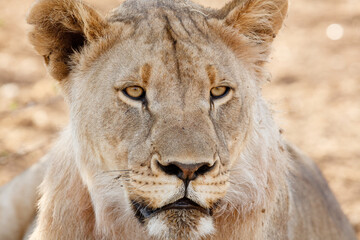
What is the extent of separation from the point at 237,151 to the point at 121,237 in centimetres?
70

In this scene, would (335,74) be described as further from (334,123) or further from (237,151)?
(237,151)

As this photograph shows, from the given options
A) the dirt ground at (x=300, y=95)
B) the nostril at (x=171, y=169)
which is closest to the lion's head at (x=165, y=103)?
the nostril at (x=171, y=169)

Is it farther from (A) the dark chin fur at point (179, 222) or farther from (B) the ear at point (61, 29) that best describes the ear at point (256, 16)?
(A) the dark chin fur at point (179, 222)

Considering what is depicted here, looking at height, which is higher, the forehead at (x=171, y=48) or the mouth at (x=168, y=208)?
the forehead at (x=171, y=48)

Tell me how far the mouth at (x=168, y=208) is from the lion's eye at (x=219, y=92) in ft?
1.76

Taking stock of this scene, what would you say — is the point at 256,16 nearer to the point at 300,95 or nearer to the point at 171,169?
the point at 171,169

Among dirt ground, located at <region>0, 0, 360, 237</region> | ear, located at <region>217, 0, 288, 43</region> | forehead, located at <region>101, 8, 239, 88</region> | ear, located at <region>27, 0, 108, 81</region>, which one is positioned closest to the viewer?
forehead, located at <region>101, 8, 239, 88</region>

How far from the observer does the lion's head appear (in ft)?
8.96

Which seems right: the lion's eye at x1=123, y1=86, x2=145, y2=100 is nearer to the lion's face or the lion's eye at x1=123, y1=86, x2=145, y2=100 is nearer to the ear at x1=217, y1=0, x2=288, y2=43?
the lion's face

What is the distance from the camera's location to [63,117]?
647 cm

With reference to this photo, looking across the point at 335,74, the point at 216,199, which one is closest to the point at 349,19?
the point at 335,74

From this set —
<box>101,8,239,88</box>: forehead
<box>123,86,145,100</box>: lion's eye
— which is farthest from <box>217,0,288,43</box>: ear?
<box>123,86,145,100</box>: lion's eye

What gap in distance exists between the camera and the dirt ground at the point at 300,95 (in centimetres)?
595

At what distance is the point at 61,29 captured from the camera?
317 centimetres
